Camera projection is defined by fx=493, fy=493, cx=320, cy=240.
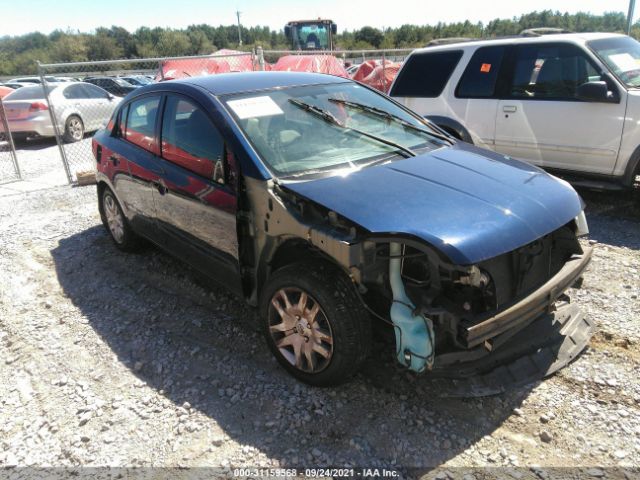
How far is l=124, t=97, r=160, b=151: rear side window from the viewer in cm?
405

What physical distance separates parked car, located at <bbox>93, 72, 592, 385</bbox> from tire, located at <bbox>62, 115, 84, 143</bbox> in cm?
991

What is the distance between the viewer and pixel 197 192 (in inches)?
136

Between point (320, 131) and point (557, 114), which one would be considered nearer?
point (320, 131)

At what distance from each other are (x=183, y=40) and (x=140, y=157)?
80.2 meters

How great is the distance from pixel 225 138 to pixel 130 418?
180cm

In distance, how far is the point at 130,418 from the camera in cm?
A: 286

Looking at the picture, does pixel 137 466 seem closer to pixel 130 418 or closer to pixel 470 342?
pixel 130 418

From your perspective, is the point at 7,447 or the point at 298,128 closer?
the point at 7,447

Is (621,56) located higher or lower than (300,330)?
higher

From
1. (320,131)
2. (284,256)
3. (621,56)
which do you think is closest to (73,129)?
(320,131)

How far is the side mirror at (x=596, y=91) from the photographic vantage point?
5.15 metres

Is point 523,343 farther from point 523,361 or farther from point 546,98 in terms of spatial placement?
point 546,98

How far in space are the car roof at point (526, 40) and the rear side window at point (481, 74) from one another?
12 centimetres

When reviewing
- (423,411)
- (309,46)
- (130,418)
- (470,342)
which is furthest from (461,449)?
(309,46)
